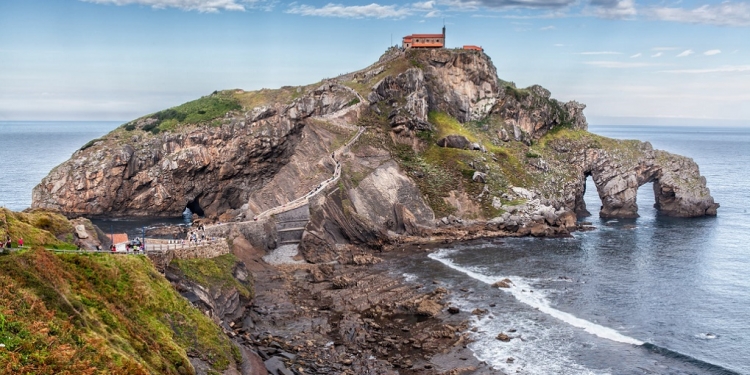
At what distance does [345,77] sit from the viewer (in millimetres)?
128125

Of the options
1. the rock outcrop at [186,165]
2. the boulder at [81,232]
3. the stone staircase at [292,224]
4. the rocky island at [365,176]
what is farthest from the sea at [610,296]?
the boulder at [81,232]

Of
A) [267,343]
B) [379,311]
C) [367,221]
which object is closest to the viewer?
[267,343]

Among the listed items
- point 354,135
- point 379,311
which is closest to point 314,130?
point 354,135

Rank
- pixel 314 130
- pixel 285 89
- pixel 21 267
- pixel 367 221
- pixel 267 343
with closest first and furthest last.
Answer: pixel 21 267 < pixel 267 343 < pixel 367 221 < pixel 314 130 < pixel 285 89

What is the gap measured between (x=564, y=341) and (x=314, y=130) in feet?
199

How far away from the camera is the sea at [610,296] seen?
169 feet

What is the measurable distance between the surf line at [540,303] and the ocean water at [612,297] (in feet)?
0.33

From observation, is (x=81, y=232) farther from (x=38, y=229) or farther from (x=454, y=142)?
(x=454, y=142)

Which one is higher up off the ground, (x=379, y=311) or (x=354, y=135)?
(x=354, y=135)

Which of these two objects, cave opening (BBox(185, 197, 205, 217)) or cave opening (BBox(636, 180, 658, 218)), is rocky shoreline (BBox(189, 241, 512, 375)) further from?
cave opening (BBox(636, 180, 658, 218))

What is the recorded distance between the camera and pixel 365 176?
97625 mm

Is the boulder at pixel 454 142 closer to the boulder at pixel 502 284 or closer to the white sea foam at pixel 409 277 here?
the white sea foam at pixel 409 277

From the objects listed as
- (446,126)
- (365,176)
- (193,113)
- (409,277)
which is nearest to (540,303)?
(409,277)

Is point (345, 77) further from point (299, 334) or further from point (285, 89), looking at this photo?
point (299, 334)
